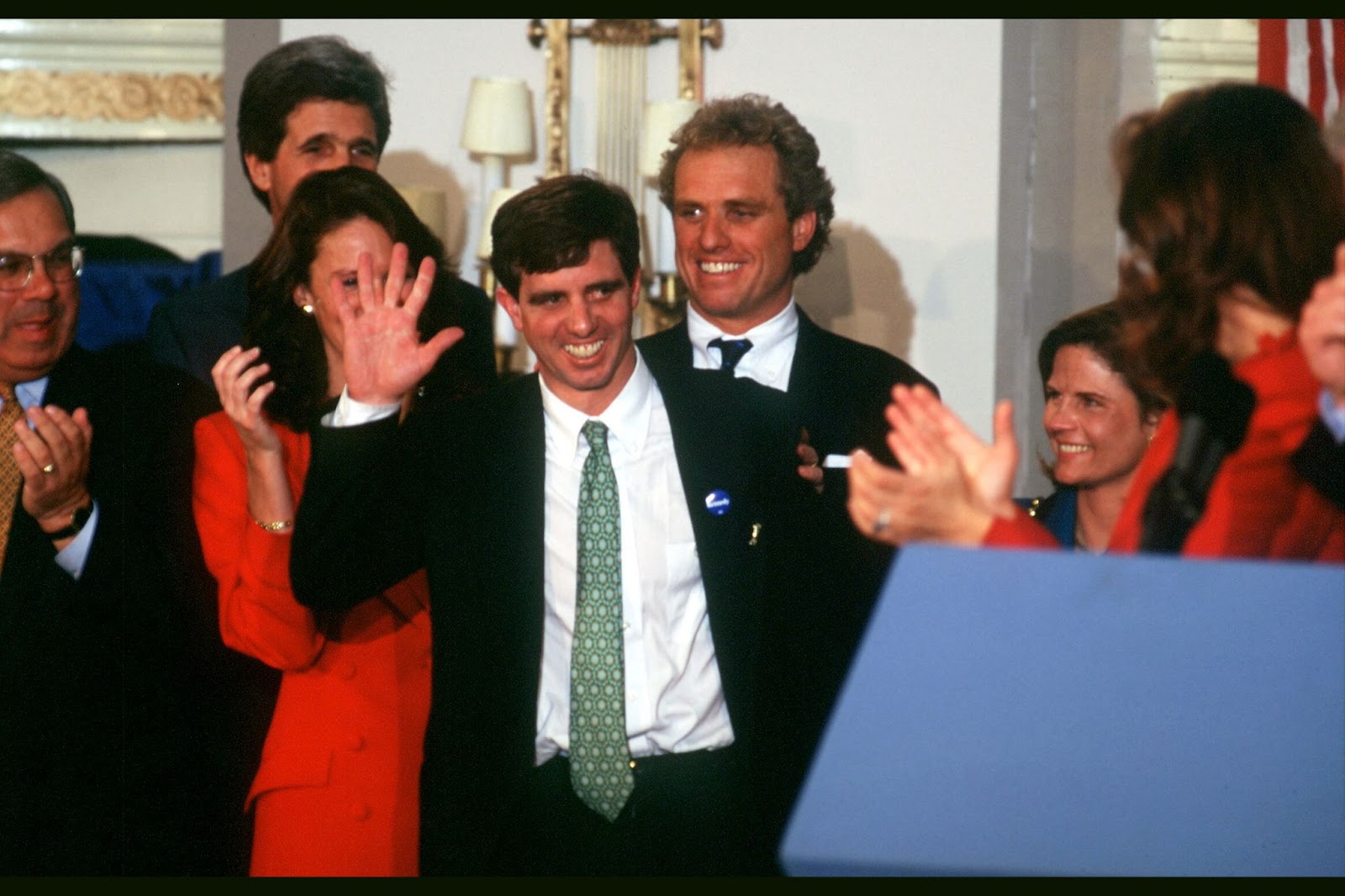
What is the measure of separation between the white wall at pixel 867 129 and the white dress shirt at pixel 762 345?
1.09 metres

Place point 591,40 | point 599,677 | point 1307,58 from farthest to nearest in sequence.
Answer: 1. point 591,40
2. point 1307,58
3. point 599,677

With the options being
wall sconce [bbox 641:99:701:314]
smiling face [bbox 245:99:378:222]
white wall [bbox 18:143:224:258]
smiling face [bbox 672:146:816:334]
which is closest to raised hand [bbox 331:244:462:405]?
smiling face [bbox 672:146:816:334]

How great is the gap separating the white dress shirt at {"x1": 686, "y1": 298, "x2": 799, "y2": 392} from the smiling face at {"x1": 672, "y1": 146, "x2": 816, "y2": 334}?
14 mm

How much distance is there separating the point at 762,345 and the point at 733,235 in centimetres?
21

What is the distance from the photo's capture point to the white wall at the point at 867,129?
387cm

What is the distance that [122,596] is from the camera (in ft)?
7.79

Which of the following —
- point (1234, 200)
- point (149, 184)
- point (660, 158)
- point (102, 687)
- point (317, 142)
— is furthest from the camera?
point (149, 184)

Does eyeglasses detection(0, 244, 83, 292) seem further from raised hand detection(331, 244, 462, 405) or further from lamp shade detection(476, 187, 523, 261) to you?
lamp shade detection(476, 187, 523, 261)

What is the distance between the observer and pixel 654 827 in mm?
2047

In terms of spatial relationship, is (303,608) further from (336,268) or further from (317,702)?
(336,268)

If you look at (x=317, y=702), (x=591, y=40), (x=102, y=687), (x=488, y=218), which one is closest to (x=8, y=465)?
(x=102, y=687)

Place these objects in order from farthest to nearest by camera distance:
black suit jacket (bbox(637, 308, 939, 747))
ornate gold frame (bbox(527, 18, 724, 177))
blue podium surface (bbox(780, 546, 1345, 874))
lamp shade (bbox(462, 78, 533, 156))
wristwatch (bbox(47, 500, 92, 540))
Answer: ornate gold frame (bbox(527, 18, 724, 177)) < lamp shade (bbox(462, 78, 533, 156)) < wristwatch (bbox(47, 500, 92, 540)) < black suit jacket (bbox(637, 308, 939, 747)) < blue podium surface (bbox(780, 546, 1345, 874))

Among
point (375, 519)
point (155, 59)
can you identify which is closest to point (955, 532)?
point (375, 519)

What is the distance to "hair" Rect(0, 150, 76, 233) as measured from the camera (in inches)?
94.9
